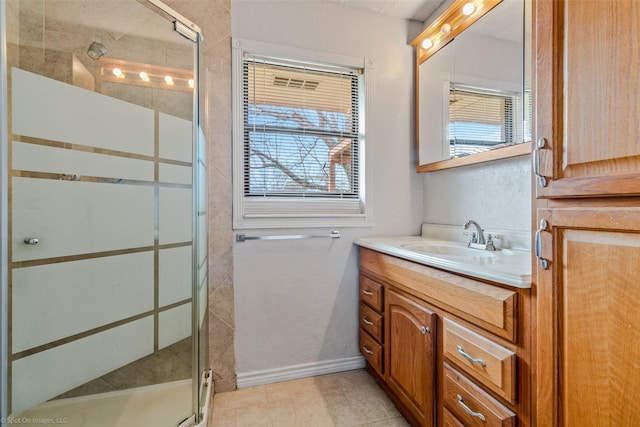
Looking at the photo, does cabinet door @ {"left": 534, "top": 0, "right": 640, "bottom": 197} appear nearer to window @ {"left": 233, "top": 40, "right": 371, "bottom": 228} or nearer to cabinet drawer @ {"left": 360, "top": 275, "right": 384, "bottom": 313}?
cabinet drawer @ {"left": 360, "top": 275, "right": 384, "bottom": 313}

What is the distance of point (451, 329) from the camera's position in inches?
45.9

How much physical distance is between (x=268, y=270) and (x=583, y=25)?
176 cm

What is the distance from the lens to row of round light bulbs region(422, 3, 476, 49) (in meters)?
1.67

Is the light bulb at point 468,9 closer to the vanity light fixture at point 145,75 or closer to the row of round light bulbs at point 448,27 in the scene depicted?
the row of round light bulbs at point 448,27

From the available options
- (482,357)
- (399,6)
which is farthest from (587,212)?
(399,6)

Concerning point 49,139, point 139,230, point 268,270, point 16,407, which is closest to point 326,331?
point 268,270

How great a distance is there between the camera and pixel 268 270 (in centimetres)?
190

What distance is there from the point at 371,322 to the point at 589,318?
1.26 meters

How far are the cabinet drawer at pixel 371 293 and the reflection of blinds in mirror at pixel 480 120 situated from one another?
38.4 inches

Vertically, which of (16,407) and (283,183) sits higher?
(283,183)

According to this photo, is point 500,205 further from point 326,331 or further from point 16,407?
point 16,407

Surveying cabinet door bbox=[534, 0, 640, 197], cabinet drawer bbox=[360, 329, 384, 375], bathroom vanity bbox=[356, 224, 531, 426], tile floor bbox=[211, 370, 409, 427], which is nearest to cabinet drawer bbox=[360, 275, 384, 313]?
bathroom vanity bbox=[356, 224, 531, 426]

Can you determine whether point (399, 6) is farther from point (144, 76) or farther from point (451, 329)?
point (451, 329)

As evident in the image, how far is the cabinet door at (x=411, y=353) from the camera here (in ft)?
4.19
